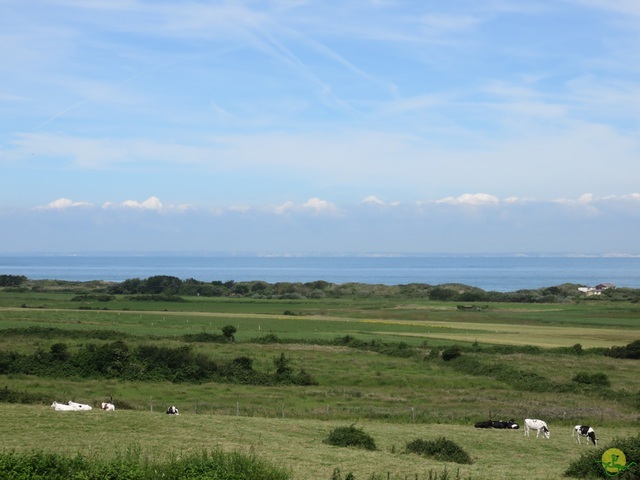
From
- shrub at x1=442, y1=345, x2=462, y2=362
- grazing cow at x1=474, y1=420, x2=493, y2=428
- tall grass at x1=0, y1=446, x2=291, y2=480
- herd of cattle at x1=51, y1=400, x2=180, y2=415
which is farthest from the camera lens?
shrub at x1=442, y1=345, x2=462, y2=362

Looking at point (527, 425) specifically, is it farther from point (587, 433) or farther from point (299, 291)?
point (299, 291)

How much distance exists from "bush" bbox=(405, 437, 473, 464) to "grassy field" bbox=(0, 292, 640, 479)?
21.1 inches

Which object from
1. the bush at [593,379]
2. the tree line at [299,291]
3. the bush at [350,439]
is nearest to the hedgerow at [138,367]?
the bush at [593,379]

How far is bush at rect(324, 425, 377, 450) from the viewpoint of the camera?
964 inches

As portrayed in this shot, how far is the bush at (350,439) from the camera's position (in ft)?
80.3

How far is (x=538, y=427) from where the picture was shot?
2864cm

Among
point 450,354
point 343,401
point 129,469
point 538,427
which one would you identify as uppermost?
point 129,469

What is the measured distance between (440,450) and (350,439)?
2.99 m

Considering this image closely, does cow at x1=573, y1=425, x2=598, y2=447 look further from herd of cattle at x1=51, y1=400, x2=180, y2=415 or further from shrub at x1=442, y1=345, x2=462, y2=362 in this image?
shrub at x1=442, y1=345, x2=462, y2=362

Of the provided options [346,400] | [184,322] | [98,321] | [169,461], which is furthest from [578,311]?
[169,461]

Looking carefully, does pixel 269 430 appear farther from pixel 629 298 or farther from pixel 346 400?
pixel 629 298

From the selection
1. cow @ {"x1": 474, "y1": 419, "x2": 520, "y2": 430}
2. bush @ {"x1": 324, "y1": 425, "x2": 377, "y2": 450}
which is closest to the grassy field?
bush @ {"x1": 324, "y1": 425, "x2": 377, "y2": 450}

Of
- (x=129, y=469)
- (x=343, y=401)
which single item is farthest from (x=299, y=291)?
(x=129, y=469)

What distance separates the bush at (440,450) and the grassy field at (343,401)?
1.75 ft
